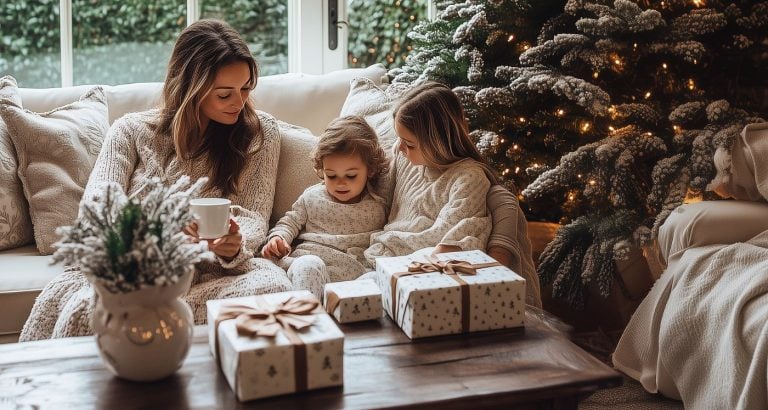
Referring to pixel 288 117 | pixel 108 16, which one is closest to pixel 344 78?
pixel 288 117

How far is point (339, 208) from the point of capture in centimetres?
231

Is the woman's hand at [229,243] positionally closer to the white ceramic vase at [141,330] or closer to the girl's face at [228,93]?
the girl's face at [228,93]

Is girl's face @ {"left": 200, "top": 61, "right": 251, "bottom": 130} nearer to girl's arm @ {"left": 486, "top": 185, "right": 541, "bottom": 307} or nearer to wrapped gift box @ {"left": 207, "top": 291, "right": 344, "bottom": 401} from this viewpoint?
girl's arm @ {"left": 486, "top": 185, "right": 541, "bottom": 307}

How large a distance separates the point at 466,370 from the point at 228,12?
2.45 metres

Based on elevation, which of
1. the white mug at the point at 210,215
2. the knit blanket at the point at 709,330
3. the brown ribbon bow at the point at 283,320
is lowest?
the knit blanket at the point at 709,330

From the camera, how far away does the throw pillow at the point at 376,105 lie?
2467mm

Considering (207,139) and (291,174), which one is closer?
(207,139)

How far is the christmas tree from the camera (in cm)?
244

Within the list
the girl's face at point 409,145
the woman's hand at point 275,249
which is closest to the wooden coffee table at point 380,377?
the woman's hand at point 275,249

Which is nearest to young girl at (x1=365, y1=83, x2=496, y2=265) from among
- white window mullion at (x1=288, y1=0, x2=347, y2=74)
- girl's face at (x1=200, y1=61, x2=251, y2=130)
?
girl's face at (x1=200, y1=61, x2=251, y2=130)

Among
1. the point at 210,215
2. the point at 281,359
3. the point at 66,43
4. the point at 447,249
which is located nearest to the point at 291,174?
the point at 447,249

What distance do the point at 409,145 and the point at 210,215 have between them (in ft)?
2.64

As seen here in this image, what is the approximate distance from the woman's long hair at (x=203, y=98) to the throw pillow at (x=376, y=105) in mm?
378

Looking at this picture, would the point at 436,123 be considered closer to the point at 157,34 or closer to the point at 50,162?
the point at 50,162
